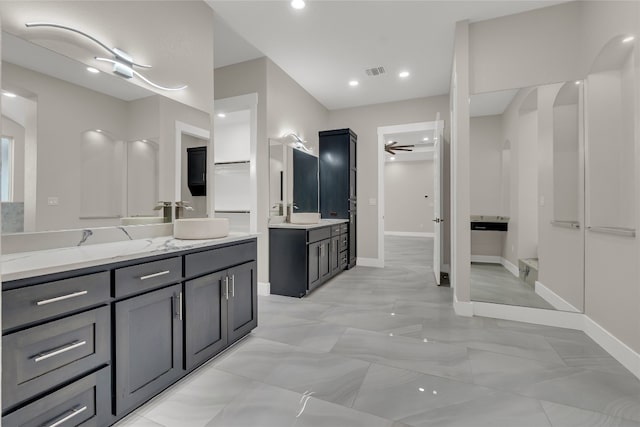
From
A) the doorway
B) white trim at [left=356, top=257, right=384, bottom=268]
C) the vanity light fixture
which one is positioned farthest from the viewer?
the doorway

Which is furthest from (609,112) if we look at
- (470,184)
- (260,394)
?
(260,394)

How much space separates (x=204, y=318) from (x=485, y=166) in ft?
9.72

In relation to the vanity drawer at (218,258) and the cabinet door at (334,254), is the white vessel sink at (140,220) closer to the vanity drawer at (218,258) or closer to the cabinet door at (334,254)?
the vanity drawer at (218,258)

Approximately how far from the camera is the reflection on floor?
2972mm

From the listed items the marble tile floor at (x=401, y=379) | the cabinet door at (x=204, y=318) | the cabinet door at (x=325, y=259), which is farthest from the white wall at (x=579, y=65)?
the cabinet door at (x=204, y=318)

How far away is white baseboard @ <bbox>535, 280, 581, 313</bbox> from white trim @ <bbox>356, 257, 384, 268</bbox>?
278cm

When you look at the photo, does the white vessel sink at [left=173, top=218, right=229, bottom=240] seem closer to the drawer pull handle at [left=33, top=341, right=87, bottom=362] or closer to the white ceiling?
the drawer pull handle at [left=33, top=341, right=87, bottom=362]

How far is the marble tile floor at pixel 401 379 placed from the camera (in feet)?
5.30

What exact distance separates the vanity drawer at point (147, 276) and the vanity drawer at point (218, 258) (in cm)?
9

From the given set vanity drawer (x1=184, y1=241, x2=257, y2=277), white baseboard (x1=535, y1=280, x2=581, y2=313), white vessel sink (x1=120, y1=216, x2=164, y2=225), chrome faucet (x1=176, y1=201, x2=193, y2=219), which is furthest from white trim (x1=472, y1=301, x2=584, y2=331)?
white vessel sink (x1=120, y1=216, x2=164, y2=225)

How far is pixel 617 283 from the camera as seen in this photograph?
224 centimetres

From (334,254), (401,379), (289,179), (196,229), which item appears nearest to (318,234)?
(334,254)

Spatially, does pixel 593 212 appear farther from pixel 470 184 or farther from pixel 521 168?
pixel 470 184

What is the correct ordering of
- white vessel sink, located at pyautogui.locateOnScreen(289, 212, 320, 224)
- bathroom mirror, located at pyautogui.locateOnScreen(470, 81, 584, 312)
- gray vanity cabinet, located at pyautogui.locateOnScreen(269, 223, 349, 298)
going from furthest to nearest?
white vessel sink, located at pyautogui.locateOnScreen(289, 212, 320, 224), gray vanity cabinet, located at pyautogui.locateOnScreen(269, 223, 349, 298), bathroom mirror, located at pyautogui.locateOnScreen(470, 81, 584, 312)
